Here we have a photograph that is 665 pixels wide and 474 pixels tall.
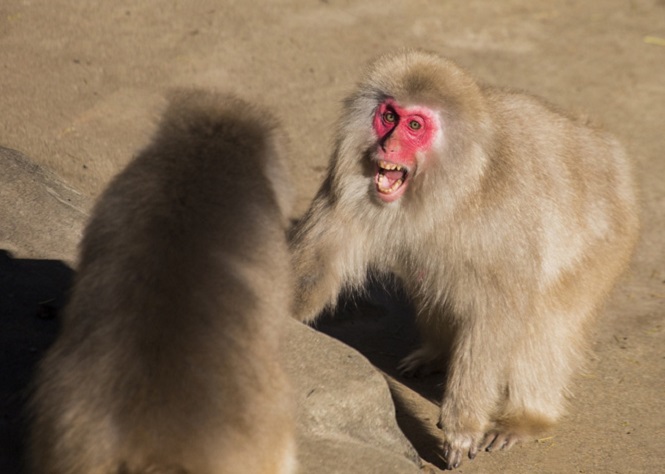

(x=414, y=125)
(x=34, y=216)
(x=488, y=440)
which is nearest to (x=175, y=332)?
(x=414, y=125)

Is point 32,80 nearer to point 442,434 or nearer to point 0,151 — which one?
point 0,151

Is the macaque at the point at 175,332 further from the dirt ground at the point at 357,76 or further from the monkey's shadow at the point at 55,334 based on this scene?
the dirt ground at the point at 357,76

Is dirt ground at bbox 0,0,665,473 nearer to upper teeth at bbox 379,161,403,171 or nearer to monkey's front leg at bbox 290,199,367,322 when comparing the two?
monkey's front leg at bbox 290,199,367,322

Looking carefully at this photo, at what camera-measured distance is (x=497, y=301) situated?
444 centimetres

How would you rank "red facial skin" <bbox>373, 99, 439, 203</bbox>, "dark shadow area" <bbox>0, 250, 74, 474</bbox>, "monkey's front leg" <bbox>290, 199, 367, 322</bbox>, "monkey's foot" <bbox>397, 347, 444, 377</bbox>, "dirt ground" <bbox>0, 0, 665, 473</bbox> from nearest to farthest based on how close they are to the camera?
"dark shadow area" <bbox>0, 250, 74, 474</bbox>, "red facial skin" <bbox>373, 99, 439, 203</bbox>, "monkey's front leg" <bbox>290, 199, 367, 322</bbox>, "dirt ground" <bbox>0, 0, 665, 473</bbox>, "monkey's foot" <bbox>397, 347, 444, 377</bbox>

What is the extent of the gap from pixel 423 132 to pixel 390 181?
0.25 m

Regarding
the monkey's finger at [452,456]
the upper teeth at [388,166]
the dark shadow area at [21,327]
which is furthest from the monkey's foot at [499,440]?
the dark shadow area at [21,327]

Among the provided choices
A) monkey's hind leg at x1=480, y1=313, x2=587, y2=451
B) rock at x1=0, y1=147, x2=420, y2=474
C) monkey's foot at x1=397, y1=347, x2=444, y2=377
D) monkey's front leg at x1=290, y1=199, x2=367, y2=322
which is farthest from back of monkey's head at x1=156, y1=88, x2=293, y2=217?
monkey's foot at x1=397, y1=347, x2=444, y2=377

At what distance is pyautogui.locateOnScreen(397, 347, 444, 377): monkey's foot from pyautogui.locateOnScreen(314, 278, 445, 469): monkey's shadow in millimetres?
29

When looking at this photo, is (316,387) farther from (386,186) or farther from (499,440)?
(499,440)

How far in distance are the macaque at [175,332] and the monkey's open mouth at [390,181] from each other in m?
1.09

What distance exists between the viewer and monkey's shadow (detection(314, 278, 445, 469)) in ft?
15.9

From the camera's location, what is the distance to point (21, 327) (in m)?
4.11

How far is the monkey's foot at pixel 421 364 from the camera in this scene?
211 inches
